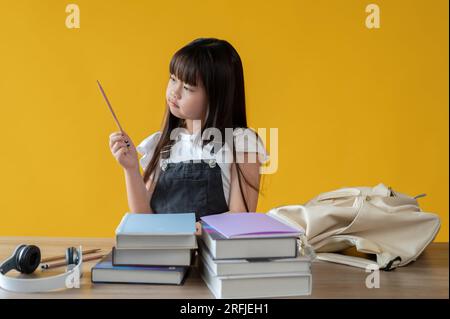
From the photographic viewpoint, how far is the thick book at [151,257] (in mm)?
896

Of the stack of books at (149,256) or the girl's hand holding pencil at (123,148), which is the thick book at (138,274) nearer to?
the stack of books at (149,256)

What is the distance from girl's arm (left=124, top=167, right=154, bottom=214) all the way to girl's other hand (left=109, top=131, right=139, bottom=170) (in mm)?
34

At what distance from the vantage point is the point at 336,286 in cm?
93

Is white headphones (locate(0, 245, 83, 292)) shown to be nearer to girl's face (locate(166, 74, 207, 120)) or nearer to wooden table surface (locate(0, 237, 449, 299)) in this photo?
wooden table surface (locate(0, 237, 449, 299))

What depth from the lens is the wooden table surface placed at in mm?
865

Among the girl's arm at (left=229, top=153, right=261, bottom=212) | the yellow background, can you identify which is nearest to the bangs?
the girl's arm at (left=229, top=153, right=261, bottom=212)

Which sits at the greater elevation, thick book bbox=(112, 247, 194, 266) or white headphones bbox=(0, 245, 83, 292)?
thick book bbox=(112, 247, 194, 266)

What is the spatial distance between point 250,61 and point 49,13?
1122mm

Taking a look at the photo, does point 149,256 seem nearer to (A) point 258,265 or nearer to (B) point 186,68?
(A) point 258,265

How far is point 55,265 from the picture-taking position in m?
1.01

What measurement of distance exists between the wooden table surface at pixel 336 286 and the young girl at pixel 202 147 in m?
0.43

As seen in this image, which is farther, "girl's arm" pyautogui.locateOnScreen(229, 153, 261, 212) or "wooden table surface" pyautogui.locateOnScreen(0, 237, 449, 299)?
"girl's arm" pyautogui.locateOnScreen(229, 153, 261, 212)

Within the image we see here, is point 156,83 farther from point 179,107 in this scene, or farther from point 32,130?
point 179,107

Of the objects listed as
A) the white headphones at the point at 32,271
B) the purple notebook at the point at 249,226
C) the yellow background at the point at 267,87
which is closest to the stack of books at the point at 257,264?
the purple notebook at the point at 249,226
